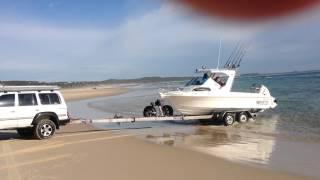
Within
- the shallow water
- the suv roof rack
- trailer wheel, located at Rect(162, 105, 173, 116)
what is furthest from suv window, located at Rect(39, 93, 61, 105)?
trailer wheel, located at Rect(162, 105, 173, 116)

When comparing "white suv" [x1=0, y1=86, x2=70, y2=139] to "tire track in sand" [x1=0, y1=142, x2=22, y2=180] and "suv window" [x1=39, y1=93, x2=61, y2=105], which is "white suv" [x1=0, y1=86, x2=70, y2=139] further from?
"tire track in sand" [x1=0, y1=142, x2=22, y2=180]

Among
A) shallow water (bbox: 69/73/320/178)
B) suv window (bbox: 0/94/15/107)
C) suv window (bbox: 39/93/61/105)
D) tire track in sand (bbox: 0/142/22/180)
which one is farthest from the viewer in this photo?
suv window (bbox: 39/93/61/105)

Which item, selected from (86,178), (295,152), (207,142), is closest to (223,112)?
(207,142)

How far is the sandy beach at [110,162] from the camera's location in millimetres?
10555

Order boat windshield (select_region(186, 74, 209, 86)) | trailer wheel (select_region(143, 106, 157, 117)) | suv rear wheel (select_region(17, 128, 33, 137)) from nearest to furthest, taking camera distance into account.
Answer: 1. suv rear wheel (select_region(17, 128, 33, 137))
2. trailer wheel (select_region(143, 106, 157, 117))
3. boat windshield (select_region(186, 74, 209, 86))

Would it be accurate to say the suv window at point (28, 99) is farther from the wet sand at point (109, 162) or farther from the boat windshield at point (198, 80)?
the boat windshield at point (198, 80)

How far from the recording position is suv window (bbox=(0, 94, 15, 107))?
15.9 meters

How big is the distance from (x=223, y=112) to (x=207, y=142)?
6.74m

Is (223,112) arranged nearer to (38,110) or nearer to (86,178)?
(38,110)

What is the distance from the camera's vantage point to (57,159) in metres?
12.4

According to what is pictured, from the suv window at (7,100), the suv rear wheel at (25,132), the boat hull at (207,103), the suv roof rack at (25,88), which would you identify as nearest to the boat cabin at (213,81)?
the boat hull at (207,103)

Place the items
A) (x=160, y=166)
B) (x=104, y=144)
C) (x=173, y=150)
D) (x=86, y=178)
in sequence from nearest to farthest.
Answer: (x=86, y=178)
(x=160, y=166)
(x=173, y=150)
(x=104, y=144)

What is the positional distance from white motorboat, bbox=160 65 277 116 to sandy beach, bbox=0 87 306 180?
692 cm

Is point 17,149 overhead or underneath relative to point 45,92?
underneath
